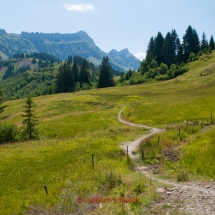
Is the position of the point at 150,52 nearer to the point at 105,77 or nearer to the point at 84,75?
the point at 105,77

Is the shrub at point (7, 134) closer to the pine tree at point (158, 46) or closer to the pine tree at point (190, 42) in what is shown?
the pine tree at point (158, 46)

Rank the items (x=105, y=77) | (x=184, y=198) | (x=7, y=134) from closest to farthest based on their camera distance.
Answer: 1. (x=184, y=198)
2. (x=7, y=134)
3. (x=105, y=77)

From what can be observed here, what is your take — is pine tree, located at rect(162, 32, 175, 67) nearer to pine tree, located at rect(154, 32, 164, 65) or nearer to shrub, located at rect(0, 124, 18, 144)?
pine tree, located at rect(154, 32, 164, 65)

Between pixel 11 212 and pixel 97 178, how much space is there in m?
5.65

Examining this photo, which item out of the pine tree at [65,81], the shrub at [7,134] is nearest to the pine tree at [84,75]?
the pine tree at [65,81]

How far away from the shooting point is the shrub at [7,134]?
40406mm

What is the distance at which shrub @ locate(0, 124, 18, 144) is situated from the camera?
40.4m

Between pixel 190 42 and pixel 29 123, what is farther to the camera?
pixel 190 42

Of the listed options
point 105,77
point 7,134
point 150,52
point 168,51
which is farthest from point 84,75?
point 7,134

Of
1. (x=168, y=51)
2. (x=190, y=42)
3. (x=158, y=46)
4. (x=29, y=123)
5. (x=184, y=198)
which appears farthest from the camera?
(x=158, y=46)

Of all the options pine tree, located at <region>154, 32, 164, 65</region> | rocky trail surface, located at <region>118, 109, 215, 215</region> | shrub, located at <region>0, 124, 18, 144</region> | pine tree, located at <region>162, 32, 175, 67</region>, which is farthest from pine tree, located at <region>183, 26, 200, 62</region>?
rocky trail surface, located at <region>118, 109, 215, 215</region>

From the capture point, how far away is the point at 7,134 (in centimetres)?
4100

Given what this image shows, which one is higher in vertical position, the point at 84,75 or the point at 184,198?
the point at 84,75

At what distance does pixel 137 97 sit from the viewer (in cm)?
7650
